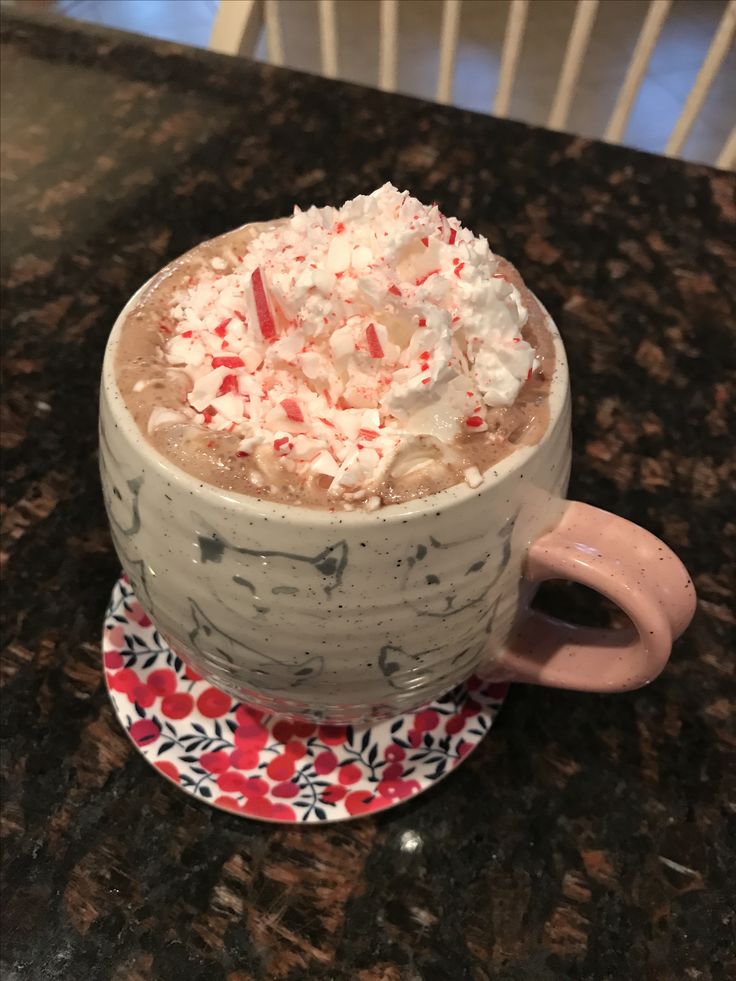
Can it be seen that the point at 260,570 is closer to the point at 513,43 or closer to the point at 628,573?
the point at 628,573

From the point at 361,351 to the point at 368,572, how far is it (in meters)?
0.11

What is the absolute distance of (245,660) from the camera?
0.45 m

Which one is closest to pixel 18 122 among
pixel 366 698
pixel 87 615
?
pixel 87 615

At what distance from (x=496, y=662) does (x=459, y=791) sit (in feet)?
0.33

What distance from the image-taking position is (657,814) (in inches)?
21.9

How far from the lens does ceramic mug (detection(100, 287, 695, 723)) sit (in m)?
0.39

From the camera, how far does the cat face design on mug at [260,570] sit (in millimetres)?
393

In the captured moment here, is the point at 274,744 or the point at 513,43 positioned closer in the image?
the point at 274,744

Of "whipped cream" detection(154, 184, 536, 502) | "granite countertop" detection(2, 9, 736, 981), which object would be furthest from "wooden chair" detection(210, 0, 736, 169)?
"whipped cream" detection(154, 184, 536, 502)

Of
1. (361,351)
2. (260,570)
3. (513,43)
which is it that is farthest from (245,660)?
(513,43)

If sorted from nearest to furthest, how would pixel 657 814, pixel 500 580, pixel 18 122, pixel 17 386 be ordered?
pixel 500 580 < pixel 657 814 < pixel 17 386 < pixel 18 122

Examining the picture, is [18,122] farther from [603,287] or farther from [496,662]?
[496,662]

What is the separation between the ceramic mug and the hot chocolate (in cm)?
1

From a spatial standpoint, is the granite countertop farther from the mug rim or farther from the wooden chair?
the mug rim
